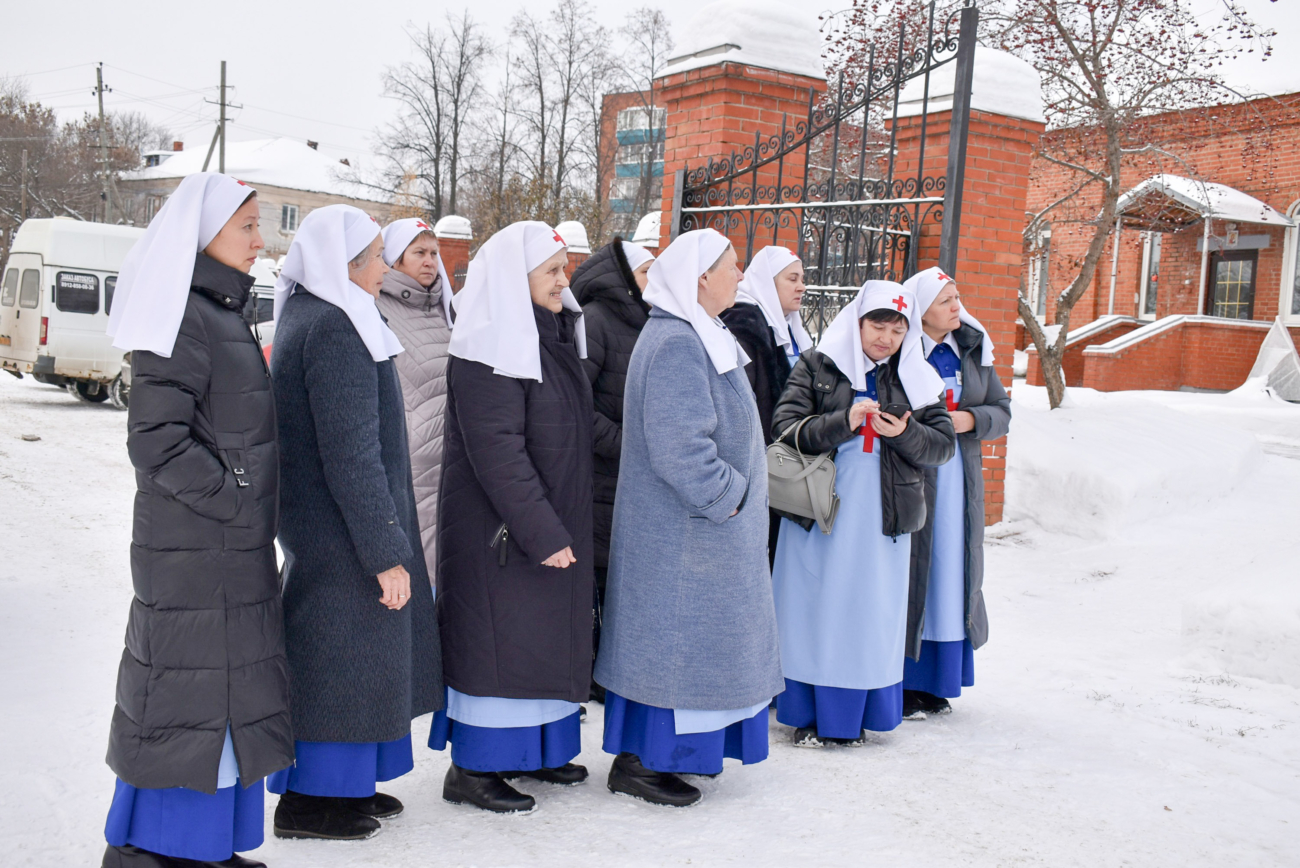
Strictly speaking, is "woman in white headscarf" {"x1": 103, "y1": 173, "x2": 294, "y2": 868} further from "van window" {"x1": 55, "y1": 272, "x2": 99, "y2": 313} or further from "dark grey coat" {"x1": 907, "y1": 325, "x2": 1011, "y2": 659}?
"van window" {"x1": 55, "y1": 272, "x2": 99, "y2": 313}

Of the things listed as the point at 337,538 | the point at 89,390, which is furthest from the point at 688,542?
the point at 89,390

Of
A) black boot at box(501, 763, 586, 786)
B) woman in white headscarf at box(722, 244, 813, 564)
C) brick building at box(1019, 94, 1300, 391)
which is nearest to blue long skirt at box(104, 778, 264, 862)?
black boot at box(501, 763, 586, 786)

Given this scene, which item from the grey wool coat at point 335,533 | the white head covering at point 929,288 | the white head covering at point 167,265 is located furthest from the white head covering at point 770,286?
the white head covering at point 167,265

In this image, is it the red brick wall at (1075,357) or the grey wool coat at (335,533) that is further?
the red brick wall at (1075,357)

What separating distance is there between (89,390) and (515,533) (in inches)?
554

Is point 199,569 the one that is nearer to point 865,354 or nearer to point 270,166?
point 865,354

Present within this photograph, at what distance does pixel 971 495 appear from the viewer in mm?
4277

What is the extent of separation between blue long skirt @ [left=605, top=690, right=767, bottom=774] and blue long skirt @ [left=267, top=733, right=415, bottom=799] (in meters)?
0.81

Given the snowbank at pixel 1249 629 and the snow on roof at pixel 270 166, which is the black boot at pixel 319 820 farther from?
the snow on roof at pixel 270 166

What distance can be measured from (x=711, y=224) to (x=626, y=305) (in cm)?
326

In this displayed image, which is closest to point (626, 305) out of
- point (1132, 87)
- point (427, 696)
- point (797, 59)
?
point (427, 696)

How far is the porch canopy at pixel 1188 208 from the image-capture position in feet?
54.5

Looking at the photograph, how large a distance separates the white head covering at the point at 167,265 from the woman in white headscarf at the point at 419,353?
157cm

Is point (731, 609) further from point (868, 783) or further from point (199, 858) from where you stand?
point (199, 858)
